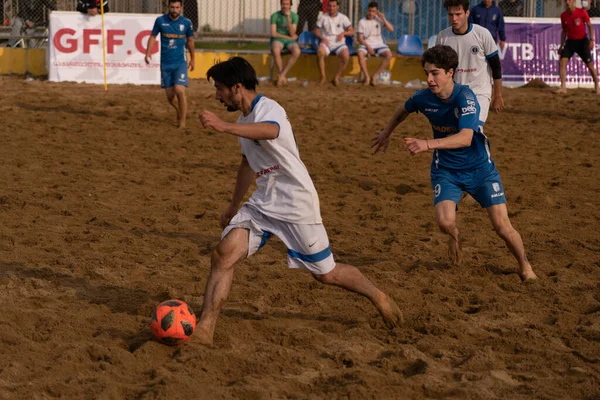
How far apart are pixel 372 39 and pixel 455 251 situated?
13041 mm

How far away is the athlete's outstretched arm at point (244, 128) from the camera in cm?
489

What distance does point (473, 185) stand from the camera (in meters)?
6.91

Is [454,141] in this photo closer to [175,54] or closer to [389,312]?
[389,312]

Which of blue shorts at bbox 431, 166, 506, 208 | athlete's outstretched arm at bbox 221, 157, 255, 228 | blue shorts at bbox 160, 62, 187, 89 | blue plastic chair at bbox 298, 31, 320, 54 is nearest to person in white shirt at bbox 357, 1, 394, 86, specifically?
blue plastic chair at bbox 298, 31, 320, 54

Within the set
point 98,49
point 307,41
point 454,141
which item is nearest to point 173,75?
point 98,49

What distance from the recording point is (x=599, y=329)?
585cm

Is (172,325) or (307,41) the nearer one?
(172,325)

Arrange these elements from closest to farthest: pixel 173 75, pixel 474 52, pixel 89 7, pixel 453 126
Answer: pixel 453 126 < pixel 474 52 < pixel 173 75 < pixel 89 7

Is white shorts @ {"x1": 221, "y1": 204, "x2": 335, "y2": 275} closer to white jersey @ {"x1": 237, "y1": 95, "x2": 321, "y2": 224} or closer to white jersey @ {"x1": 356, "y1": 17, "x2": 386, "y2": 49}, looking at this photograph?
white jersey @ {"x1": 237, "y1": 95, "x2": 321, "y2": 224}

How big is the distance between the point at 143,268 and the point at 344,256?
5.65 feet

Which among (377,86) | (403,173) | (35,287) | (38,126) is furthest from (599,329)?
(377,86)

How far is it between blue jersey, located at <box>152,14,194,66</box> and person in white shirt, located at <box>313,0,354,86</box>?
17.8 ft

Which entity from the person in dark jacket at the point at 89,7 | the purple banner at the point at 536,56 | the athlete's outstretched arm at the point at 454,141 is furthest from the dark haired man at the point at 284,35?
the athlete's outstretched arm at the point at 454,141

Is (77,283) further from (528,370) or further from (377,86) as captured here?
(377,86)
